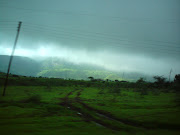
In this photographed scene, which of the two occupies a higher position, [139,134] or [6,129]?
[139,134]

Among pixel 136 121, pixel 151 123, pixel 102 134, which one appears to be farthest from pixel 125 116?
pixel 102 134

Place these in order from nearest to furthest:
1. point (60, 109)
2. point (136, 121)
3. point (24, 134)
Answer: point (24, 134), point (136, 121), point (60, 109)

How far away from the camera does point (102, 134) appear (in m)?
19.6

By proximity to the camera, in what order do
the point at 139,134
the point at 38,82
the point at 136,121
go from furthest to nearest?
the point at 38,82, the point at 136,121, the point at 139,134

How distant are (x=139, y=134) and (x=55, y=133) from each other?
1290cm

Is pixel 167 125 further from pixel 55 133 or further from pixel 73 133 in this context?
pixel 55 133

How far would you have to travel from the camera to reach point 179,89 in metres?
62.2

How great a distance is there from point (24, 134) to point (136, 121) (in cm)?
2282

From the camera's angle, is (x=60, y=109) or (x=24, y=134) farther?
(x=60, y=109)

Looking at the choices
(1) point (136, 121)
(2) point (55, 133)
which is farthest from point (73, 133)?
(1) point (136, 121)

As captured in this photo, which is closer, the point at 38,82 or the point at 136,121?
the point at 136,121

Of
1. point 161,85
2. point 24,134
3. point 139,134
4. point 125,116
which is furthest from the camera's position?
point 161,85

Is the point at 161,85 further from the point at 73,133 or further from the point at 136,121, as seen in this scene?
the point at 73,133

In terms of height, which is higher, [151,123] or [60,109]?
[151,123]
